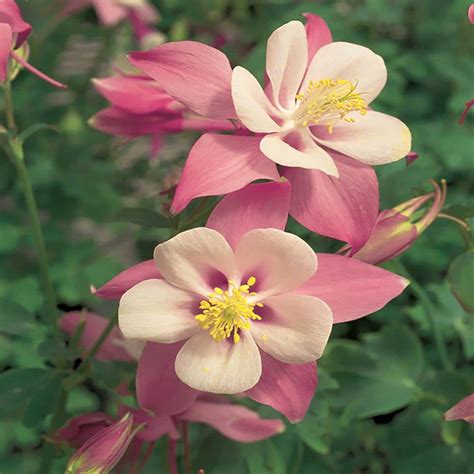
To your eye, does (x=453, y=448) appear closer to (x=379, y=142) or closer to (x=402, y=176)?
(x=402, y=176)

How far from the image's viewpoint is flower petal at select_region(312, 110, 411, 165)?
1.75 feet

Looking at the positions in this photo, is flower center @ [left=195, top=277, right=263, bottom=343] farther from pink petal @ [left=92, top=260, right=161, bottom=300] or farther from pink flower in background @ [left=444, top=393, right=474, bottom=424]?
pink flower in background @ [left=444, top=393, right=474, bottom=424]

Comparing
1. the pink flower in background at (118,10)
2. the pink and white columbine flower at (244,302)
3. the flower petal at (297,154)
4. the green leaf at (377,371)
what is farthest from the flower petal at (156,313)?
the pink flower in background at (118,10)

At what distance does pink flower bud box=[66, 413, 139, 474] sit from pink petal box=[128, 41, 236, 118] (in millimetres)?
216

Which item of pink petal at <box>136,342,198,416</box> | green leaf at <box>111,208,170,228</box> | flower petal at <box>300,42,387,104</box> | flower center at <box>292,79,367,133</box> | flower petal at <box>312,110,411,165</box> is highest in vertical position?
flower petal at <box>300,42,387,104</box>

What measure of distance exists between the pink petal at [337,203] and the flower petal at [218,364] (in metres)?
0.08

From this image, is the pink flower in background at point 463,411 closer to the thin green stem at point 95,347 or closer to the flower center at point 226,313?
the flower center at point 226,313

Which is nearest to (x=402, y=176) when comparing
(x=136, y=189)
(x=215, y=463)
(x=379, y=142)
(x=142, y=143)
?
(x=379, y=142)

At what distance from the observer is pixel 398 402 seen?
0.79 m

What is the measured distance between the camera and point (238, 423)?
2.29 ft

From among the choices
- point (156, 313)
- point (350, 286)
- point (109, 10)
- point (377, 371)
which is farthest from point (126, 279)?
point (109, 10)

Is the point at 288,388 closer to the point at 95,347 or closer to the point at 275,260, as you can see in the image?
the point at 275,260

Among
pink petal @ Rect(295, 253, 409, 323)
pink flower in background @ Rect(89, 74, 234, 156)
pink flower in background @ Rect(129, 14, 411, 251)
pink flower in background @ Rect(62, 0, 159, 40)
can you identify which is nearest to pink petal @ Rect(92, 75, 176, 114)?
pink flower in background @ Rect(89, 74, 234, 156)

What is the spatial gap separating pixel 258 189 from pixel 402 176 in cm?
26
